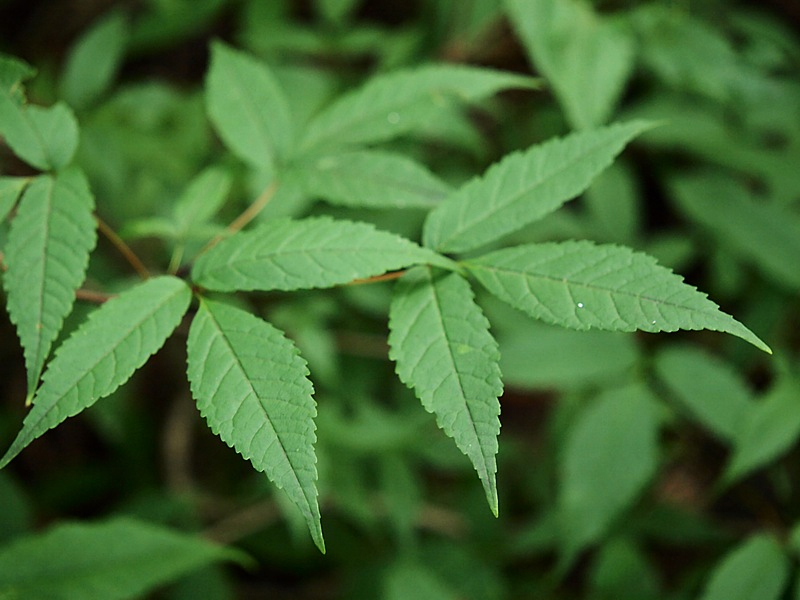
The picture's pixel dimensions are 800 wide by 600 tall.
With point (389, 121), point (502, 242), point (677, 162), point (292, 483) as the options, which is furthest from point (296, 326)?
point (677, 162)

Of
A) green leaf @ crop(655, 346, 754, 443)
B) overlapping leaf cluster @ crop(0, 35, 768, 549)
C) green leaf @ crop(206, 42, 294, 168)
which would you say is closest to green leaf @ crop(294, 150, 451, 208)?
overlapping leaf cluster @ crop(0, 35, 768, 549)

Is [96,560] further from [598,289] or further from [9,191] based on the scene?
[598,289]

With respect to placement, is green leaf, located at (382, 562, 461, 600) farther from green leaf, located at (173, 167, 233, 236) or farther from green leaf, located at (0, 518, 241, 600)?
green leaf, located at (173, 167, 233, 236)

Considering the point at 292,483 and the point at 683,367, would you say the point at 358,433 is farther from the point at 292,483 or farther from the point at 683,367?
the point at 292,483

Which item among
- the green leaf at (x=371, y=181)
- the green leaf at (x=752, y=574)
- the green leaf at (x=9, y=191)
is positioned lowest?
the green leaf at (x=752, y=574)

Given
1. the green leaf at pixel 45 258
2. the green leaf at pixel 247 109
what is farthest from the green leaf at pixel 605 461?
the green leaf at pixel 45 258

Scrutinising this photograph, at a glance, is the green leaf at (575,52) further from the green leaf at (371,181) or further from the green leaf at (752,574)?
the green leaf at (752,574)
